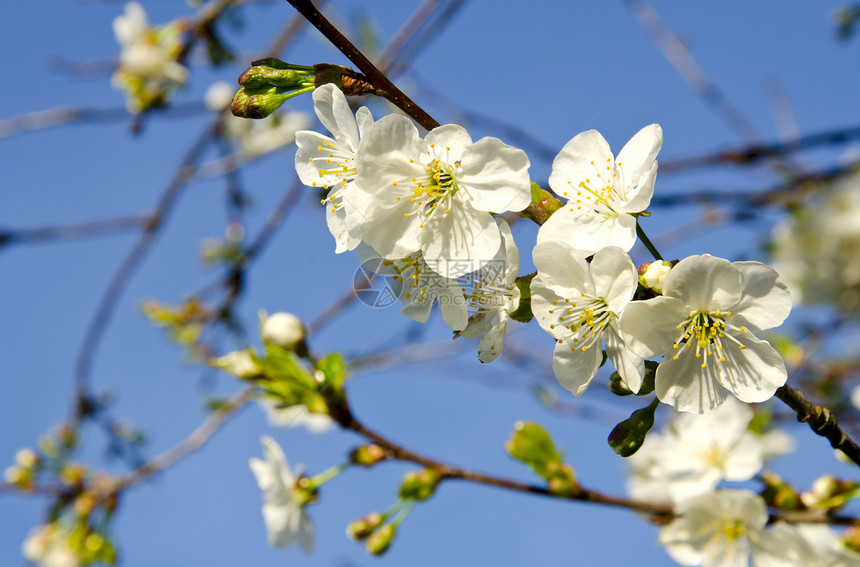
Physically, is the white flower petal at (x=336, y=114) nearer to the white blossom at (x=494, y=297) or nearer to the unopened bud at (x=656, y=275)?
the white blossom at (x=494, y=297)

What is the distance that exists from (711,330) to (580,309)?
0.20 metres

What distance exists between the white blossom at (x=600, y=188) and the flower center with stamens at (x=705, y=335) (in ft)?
0.50

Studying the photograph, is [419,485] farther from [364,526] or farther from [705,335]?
[705,335]

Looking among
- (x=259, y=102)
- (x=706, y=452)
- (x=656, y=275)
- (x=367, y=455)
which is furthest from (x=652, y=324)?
(x=706, y=452)

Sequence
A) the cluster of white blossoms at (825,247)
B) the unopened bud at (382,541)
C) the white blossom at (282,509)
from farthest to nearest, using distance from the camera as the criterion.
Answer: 1. the cluster of white blossoms at (825,247)
2. the white blossom at (282,509)
3. the unopened bud at (382,541)

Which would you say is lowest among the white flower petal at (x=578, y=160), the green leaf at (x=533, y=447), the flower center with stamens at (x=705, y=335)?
the green leaf at (x=533, y=447)

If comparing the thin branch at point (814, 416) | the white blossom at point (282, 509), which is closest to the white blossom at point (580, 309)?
the thin branch at point (814, 416)

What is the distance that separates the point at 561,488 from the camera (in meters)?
1.60

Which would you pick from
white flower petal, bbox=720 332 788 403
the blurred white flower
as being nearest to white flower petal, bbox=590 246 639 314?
white flower petal, bbox=720 332 788 403

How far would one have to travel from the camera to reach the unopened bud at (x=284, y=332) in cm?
165

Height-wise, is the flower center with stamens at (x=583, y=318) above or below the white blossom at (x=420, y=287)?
below

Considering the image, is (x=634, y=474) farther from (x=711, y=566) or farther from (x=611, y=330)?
(x=611, y=330)

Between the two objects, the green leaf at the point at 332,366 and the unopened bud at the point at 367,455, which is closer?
the green leaf at the point at 332,366

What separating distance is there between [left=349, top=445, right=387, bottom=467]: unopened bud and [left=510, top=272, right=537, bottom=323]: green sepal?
814mm
